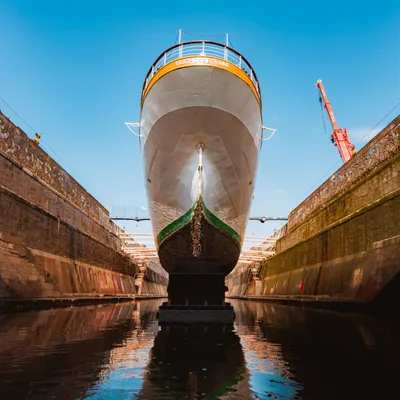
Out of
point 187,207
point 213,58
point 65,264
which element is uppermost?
point 213,58

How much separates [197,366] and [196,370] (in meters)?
0.16

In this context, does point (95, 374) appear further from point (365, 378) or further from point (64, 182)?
point (64, 182)

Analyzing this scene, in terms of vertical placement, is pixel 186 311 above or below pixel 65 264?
below

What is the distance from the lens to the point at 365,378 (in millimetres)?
2758

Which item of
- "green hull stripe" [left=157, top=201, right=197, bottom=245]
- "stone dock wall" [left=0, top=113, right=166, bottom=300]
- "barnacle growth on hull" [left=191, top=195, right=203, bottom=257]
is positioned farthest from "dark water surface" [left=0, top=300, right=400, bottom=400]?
"stone dock wall" [left=0, top=113, right=166, bottom=300]

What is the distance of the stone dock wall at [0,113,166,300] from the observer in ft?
35.7

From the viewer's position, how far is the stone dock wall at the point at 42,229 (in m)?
10.9

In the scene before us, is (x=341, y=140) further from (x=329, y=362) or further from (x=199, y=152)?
(x=329, y=362)

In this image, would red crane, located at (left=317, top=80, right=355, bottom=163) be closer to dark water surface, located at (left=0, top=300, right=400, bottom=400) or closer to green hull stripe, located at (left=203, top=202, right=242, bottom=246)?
green hull stripe, located at (left=203, top=202, right=242, bottom=246)

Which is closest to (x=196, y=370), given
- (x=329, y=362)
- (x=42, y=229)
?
(x=329, y=362)

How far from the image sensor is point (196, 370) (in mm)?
3002

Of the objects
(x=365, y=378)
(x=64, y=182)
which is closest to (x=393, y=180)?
(x=365, y=378)

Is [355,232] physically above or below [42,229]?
below

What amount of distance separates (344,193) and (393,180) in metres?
4.51
